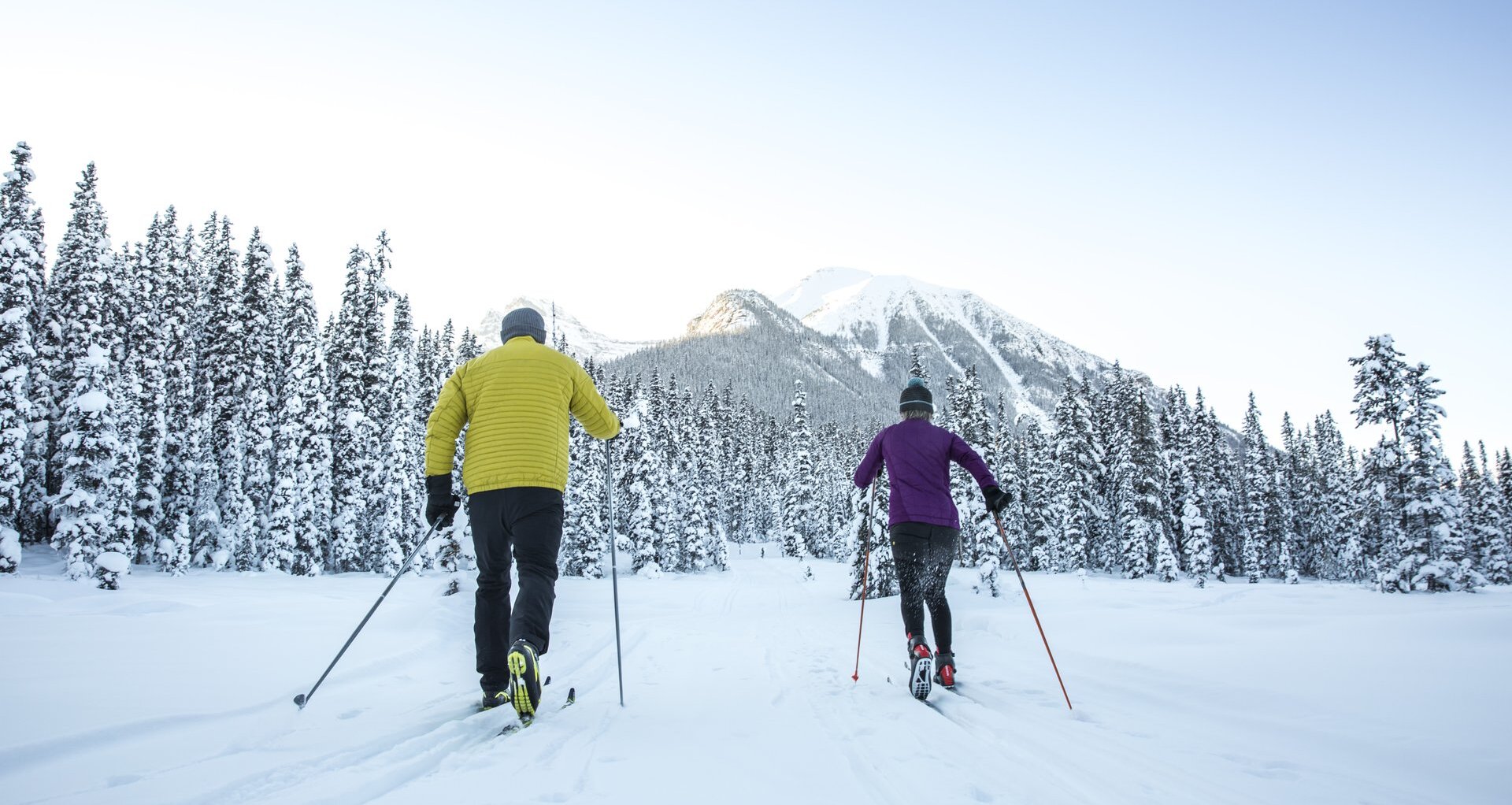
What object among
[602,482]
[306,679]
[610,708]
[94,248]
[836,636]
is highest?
[94,248]

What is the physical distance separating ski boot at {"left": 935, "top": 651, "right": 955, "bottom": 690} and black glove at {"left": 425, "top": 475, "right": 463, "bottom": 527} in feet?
12.4

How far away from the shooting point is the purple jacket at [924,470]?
541 cm

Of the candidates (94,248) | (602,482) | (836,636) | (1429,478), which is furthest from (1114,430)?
(94,248)

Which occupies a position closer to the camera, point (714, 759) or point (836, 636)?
point (714, 759)

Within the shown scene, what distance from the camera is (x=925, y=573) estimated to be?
530cm

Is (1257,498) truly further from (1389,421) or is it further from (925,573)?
(925,573)

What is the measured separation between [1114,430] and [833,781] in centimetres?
4539

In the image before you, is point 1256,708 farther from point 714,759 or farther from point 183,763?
point 183,763

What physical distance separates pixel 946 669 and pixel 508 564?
11.2 feet

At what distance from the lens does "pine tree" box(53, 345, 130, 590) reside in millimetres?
18578

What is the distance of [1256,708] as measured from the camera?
4414mm

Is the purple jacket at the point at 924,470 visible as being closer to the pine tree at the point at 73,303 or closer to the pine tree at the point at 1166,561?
the pine tree at the point at 73,303

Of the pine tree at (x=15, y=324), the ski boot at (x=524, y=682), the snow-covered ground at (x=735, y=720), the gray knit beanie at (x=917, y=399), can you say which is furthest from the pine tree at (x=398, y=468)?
the ski boot at (x=524, y=682)

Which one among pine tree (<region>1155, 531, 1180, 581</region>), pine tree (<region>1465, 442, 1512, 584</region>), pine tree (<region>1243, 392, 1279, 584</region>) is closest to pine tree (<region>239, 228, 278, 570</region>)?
pine tree (<region>1155, 531, 1180, 581</region>)
